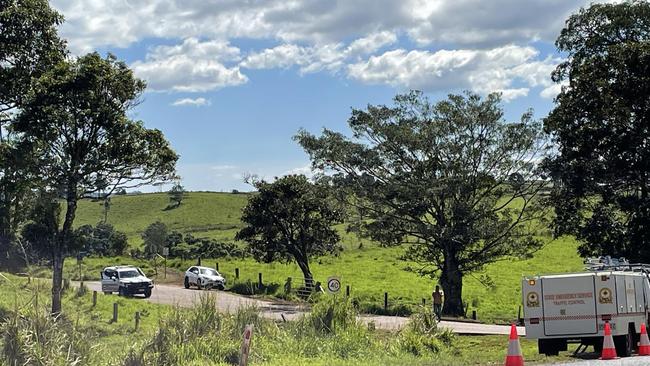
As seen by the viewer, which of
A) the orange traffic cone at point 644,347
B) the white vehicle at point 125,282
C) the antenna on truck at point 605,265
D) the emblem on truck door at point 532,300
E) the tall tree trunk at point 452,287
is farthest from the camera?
the white vehicle at point 125,282

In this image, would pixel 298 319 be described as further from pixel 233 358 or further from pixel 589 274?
pixel 589 274

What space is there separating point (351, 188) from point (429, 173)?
3916 millimetres

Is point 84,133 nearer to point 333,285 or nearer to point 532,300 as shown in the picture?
point 333,285

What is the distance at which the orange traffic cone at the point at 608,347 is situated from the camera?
15.8 metres

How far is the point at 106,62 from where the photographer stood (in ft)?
82.9

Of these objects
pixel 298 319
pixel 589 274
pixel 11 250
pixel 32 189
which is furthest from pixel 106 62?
pixel 11 250

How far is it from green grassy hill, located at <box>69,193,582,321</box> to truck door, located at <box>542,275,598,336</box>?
57.5ft

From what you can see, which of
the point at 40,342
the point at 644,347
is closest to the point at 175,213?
the point at 644,347

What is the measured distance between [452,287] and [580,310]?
18949 millimetres

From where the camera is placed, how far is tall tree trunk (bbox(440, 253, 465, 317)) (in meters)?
36.0

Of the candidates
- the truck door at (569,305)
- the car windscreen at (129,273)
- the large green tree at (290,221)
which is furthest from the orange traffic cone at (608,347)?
the car windscreen at (129,273)

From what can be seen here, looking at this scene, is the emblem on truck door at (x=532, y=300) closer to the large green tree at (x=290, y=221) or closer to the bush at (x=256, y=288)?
the large green tree at (x=290, y=221)

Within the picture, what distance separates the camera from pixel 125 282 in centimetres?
4097

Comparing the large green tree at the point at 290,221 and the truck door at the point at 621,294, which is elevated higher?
the large green tree at the point at 290,221
